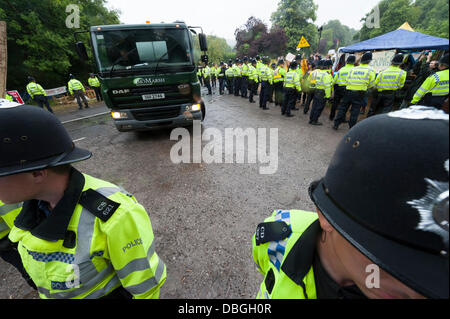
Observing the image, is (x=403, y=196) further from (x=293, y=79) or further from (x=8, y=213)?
(x=293, y=79)

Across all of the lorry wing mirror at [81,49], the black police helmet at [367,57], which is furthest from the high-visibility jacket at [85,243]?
the black police helmet at [367,57]

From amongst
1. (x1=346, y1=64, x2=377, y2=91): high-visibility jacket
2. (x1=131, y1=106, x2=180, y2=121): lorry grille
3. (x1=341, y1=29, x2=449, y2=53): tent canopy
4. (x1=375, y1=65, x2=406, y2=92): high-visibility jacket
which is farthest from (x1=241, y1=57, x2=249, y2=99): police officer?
(x1=131, y1=106, x2=180, y2=121): lorry grille

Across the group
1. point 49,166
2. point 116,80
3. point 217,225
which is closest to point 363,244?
point 49,166

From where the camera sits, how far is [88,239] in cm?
104

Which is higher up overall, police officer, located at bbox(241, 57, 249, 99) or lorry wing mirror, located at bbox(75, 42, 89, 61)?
lorry wing mirror, located at bbox(75, 42, 89, 61)

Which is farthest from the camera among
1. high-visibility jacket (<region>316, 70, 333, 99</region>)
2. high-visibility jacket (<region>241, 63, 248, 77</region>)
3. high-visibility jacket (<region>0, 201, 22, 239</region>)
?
high-visibility jacket (<region>241, 63, 248, 77</region>)

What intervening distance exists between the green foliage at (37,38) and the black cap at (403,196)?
61.8ft

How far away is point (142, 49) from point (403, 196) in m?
5.55

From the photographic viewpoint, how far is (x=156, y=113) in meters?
4.94

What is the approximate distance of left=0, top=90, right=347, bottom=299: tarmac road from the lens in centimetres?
202

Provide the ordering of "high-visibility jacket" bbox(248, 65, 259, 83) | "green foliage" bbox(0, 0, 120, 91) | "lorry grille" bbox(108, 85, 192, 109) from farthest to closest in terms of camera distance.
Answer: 1. "green foliage" bbox(0, 0, 120, 91)
2. "high-visibility jacket" bbox(248, 65, 259, 83)
3. "lorry grille" bbox(108, 85, 192, 109)

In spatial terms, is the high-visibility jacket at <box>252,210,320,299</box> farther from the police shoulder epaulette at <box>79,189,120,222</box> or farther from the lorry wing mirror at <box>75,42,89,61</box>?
the lorry wing mirror at <box>75,42,89,61</box>

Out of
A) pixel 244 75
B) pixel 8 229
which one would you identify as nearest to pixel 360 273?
pixel 8 229

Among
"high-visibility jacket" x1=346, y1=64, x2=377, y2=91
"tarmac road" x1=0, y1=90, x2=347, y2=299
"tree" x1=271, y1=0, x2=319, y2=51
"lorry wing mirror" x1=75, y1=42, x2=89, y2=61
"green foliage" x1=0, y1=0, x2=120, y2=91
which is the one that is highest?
"tree" x1=271, y1=0, x2=319, y2=51
